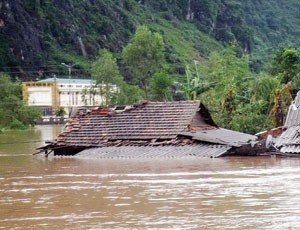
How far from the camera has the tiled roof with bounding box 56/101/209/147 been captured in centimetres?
2445

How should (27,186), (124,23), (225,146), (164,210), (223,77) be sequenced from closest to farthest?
(164,210) → (27,186) → (225,146) → (223,77) → (124,23)

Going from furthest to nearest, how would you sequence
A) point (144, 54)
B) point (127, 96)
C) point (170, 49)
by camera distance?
point (170, 49)
point (144, 54)
point (127, 96)

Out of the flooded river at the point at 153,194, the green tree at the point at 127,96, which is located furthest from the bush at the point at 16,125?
the flooded river at the point at 153,194

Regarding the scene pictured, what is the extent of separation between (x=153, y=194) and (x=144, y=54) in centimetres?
4952

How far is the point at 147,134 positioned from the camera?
24438mm

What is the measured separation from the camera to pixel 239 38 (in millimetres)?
127875

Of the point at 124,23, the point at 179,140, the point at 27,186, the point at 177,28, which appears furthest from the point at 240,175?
the point at 177,28

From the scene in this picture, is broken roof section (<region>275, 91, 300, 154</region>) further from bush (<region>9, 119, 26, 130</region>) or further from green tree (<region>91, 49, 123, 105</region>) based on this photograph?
green tree (<region>91, 49, 123, 105</region>)

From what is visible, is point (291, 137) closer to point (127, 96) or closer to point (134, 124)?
point (134, 124)

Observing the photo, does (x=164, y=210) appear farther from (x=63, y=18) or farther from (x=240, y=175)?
(x=63, y=18)

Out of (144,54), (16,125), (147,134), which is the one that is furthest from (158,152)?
(144,54)

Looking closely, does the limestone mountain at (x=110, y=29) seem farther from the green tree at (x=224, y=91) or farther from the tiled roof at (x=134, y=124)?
the tiled roof at (x=134, y=124)

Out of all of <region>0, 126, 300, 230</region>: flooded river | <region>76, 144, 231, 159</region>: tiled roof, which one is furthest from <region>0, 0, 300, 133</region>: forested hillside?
<region>0, 126, 300, 230</region>: flooded river

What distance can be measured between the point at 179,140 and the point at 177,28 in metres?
100
